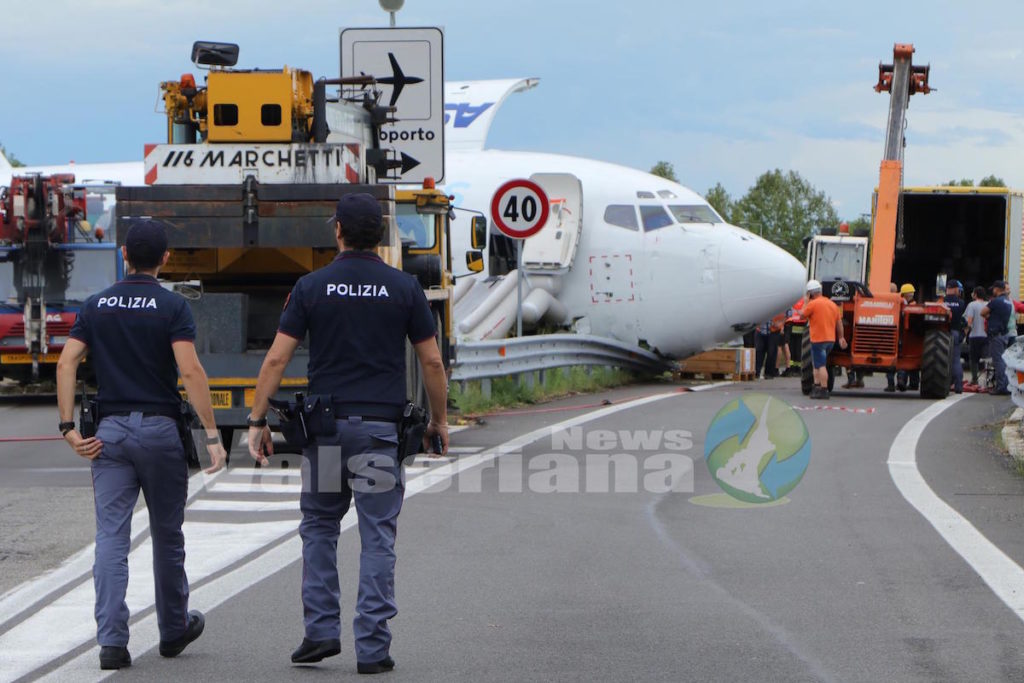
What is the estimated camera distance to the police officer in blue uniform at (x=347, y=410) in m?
6.14

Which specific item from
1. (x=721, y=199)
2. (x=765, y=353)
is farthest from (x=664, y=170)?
(x=765, y=353)

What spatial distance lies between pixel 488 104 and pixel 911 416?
14.0 metres

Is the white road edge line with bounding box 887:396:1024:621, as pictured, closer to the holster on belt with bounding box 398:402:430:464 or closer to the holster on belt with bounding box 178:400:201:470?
the holster on belt with bounding box 398:402:430:464

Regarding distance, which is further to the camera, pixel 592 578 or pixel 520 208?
pixel 520 208

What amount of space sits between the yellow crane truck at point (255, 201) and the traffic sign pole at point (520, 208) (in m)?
2.50

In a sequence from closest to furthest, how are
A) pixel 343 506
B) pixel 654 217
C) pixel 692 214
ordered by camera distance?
pixel 343 506 < pixel 654 217 < pixel 692 214

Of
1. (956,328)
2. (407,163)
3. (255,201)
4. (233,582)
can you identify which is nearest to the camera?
(233,582)

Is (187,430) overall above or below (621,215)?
below

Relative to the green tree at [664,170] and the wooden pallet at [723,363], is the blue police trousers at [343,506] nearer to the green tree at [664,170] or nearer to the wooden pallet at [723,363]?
the wooden pallet at [723,363]

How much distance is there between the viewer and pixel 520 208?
19750mm

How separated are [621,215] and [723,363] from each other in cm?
385

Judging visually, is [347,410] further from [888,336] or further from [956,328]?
[956,328]

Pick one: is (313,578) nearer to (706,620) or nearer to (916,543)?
(706,620)

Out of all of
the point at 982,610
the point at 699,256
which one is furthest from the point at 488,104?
the point at 982,610
